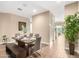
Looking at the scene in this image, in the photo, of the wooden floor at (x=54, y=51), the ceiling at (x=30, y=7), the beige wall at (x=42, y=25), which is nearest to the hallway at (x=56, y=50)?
the wooden floor at (x=54, y=51)

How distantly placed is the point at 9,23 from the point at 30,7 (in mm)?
682

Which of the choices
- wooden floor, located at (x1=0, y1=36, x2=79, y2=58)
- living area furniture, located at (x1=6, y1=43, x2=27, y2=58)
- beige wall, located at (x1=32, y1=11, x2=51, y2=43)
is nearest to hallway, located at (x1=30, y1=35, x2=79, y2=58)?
wooden floor, located at (x1=0, y1=36, x2=79, y2=58)

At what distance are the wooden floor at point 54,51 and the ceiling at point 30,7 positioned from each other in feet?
2.16

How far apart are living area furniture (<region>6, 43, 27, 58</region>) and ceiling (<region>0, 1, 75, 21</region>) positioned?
2.79ft

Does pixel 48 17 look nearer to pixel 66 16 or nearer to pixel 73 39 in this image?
pixel 66 16

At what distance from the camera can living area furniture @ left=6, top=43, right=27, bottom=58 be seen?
2.59m

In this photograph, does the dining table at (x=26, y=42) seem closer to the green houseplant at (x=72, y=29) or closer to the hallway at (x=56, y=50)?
the hallway at (x=56, y=50)

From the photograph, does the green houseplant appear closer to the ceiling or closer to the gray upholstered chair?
the ceiling

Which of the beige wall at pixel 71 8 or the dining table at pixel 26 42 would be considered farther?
the beige wall at pixel 71 8

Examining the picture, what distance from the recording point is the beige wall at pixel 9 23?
2629mm

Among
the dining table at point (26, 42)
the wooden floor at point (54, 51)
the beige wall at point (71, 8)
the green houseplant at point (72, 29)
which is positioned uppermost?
the beige wall at point (71, 8)

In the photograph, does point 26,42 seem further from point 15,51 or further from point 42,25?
point 42,25

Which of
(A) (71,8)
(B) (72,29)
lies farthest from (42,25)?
(A) (71,8)

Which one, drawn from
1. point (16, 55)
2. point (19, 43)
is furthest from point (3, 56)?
point (19, 43)
